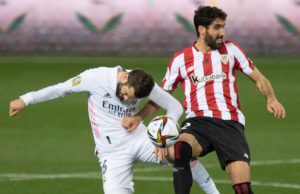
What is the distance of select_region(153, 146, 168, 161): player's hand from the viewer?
8.18 metres

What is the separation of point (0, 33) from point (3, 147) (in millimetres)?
9971

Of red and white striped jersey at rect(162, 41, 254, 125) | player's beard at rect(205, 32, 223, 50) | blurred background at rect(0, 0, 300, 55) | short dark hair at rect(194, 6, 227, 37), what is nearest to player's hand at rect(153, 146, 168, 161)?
red and white striped jersey at rect(162, 41, 254, 125)

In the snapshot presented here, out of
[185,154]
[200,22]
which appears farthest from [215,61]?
[185,154]

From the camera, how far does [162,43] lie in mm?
21797

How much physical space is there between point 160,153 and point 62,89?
39.8 inches

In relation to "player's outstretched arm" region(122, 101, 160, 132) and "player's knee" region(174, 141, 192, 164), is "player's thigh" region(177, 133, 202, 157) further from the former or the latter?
"player's outstretched arm" region(122, 101, 160, 132)

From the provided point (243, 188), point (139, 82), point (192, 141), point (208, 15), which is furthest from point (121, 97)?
point (243, 188)

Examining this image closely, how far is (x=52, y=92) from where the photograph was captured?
820 centimetres

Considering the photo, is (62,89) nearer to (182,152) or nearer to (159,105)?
(159,105)

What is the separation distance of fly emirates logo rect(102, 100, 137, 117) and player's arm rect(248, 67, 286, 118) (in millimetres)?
1217

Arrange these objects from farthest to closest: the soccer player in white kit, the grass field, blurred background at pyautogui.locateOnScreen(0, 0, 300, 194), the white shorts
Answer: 1. blurred background at pyautogui.locateOnScreen(0, 0, 300, 194)
2. the grass field
3. the white shorts
4. the soccer player in white kit

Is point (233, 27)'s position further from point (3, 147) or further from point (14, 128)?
A: point (3, 147)

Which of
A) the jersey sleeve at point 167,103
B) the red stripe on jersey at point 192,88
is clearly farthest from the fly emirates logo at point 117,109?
the red stripe on jersey at point 192,88

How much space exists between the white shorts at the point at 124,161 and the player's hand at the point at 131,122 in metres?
0.14
